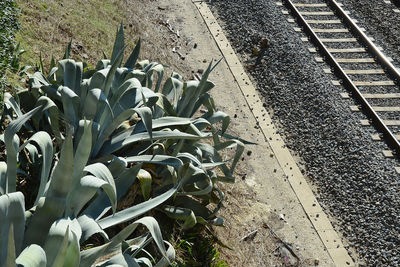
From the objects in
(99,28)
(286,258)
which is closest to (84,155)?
(286,258)

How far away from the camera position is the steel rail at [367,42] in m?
11.0

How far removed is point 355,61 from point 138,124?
21.3 ft

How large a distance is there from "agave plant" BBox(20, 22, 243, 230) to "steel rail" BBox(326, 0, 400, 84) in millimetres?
5409

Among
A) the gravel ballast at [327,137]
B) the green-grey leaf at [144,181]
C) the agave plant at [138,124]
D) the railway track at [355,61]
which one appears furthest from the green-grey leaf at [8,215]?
the railway track at [355,61]

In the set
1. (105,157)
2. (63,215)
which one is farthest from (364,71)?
(63,215)

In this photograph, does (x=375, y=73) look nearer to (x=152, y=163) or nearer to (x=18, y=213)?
(x=152, y=163)

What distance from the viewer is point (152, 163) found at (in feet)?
19.7

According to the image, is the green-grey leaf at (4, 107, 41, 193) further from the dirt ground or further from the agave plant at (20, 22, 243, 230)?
the dirt ground

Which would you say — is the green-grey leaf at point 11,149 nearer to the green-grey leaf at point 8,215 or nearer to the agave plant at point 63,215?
the agave plant at point 63,215

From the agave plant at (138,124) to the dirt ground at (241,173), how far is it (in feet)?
2.88

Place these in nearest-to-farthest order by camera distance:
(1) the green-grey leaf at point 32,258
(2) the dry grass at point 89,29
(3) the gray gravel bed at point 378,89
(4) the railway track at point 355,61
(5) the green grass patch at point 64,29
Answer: (1) the green-grey leaf at point 32,258
(5) the green grass patch at point 64,29
(2) the dry grass at point 89,29
(4) the railway track at point 355,61
(3) the gray gravel bed at point 378,89

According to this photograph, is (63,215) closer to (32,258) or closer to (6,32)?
(32,258)

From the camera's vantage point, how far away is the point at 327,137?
9289mm

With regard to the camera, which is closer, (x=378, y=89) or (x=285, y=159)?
(x=285, y=159)
